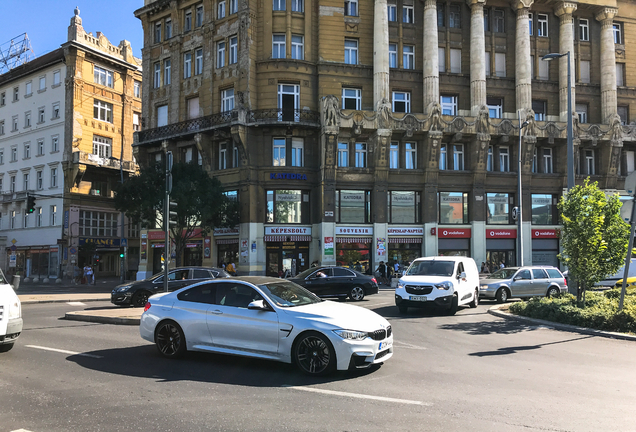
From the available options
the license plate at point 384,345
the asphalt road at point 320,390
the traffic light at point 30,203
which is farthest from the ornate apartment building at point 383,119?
the license plate at point 384,345

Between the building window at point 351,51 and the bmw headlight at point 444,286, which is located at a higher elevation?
the building window at point 351,51

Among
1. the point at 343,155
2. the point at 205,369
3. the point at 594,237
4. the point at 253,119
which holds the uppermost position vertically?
the point at 253,119

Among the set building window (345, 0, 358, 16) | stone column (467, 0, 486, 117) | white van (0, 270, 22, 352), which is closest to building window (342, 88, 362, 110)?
building window (345, 0, 358, 16)

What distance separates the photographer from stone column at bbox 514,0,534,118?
127 ft

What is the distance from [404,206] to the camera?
1471 inches

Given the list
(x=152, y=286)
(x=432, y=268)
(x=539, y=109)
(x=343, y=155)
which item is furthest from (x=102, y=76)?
(x=432, y=268)

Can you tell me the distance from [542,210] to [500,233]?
4.10 meters

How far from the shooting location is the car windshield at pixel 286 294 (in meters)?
8.30

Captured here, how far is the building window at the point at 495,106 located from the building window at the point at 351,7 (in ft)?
40.4

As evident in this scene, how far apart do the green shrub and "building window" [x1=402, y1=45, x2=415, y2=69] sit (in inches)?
1011

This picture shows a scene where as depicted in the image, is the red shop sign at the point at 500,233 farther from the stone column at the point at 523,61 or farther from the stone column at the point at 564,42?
the stone column at the point at 564,42

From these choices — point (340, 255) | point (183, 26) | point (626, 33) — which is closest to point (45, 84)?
point (183, 26)

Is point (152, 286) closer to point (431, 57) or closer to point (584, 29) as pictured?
point (431, 57)

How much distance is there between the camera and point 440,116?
1459 inches
